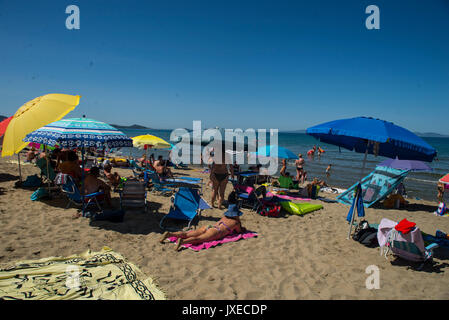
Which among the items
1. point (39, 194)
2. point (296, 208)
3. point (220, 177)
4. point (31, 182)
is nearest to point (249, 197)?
point (220, 177)

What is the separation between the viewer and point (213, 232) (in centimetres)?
480

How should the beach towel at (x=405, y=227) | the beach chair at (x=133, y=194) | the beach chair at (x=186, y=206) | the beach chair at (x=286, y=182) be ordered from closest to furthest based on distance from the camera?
the beach towel at (x=405, y=227) < the beach chair at (x=186, y=206) < the beach chair at (x=133, y=194) < the beach chair at (x=286, y=182)

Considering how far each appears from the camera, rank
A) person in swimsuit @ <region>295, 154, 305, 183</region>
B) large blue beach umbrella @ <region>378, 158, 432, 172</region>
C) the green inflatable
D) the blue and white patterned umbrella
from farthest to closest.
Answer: person in swimsuit @ <region>295, 154, 305, 183</region> < large blue beach umbrella @ <region>378, 158, 432, 172</region> < the green inflatable < the blue and white patterned umbrella

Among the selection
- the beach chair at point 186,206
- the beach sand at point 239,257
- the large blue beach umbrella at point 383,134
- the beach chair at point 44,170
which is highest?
the large blue beach umbrella at point 383,134

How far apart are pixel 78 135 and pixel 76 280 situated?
109 inches

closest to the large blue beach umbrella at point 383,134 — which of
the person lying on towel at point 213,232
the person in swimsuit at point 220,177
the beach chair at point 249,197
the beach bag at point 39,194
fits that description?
the person lying on towel at point 213,232

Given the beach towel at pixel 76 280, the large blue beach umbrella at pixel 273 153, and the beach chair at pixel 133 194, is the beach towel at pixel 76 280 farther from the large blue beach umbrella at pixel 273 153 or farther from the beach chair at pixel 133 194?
the large blue beach umbrella at pixel 273 153

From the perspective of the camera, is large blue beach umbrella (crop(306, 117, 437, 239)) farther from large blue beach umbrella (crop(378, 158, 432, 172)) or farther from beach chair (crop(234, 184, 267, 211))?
large blue beach umbrella (crop(378, 158, 432, 172))

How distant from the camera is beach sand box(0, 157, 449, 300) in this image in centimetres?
335

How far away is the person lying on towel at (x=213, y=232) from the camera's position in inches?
178

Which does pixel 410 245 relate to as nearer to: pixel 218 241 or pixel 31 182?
pixel 218 241

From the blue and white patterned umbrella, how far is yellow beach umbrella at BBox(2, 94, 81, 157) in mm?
447

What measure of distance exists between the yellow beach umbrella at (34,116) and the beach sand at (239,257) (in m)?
1.68

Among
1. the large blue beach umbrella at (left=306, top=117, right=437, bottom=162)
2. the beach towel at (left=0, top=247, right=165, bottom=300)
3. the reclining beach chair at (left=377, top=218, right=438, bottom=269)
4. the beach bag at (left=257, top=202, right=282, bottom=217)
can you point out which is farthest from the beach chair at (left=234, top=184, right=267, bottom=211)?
the beach towel at (left=0, top=247, right=165, bottom=300)
